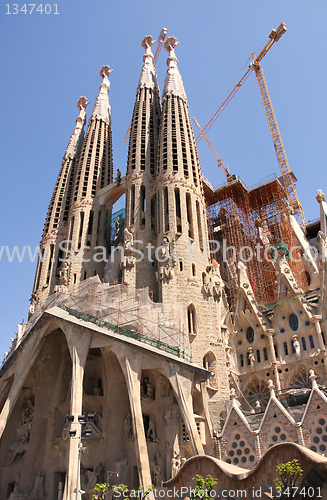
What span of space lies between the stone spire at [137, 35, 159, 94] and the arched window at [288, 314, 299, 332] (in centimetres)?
2714

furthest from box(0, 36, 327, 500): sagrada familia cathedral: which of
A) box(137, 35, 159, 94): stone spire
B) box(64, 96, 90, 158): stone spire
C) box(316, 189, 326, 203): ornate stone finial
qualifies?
box(64, 96, 90, 158): stone spire

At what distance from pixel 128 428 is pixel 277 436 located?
838cm

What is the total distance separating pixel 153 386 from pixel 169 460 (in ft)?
13.7

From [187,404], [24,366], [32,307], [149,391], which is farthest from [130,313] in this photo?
[32,307]

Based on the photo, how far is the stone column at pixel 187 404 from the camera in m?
20.7

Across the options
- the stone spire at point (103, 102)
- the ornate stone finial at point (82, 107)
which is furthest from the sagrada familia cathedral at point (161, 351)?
the ornate stone finial at point (82, 107)

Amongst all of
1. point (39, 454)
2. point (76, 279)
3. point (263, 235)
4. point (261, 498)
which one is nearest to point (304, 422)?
point (261, 498)

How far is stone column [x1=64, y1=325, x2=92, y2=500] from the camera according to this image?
20875 mm

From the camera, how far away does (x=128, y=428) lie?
23.6 meters

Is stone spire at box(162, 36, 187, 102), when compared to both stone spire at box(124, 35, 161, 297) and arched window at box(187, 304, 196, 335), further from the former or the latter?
arched window at box(187, 304, 196, 335)

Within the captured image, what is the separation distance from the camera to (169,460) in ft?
70.8

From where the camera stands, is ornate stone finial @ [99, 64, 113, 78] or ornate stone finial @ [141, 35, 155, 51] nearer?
ornate stone finial @ [141, 35, 155, 51]

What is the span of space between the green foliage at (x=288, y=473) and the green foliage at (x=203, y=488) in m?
2.16

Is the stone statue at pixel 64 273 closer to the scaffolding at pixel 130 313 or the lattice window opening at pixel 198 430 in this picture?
A: the scaffolding at pixel 130 313
